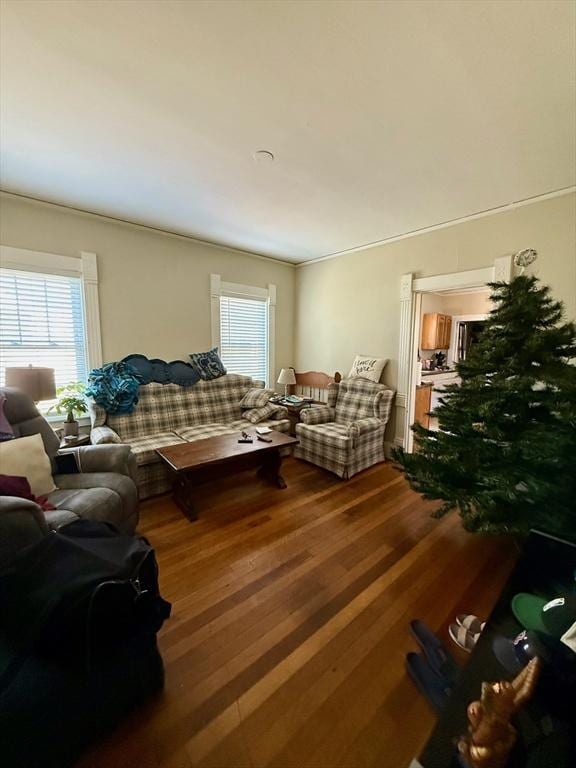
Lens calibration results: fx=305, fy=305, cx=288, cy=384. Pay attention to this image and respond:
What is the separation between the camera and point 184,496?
8.14 ft

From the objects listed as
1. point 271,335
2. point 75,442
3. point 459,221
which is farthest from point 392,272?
point 75,442

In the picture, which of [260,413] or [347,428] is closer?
[347,428]

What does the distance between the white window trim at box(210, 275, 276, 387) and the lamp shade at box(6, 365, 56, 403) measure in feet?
6.44

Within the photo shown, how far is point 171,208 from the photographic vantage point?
296 cm

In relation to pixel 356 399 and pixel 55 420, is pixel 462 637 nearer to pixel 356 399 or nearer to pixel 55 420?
pixel 356 399

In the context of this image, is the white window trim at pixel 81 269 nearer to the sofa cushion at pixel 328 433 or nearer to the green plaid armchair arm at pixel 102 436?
the green plaid armchair arm at pixel 102 436

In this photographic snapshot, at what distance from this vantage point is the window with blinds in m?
4.29

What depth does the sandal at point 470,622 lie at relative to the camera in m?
1.45

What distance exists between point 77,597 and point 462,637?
1.64m

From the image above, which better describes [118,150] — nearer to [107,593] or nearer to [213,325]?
[213,325]

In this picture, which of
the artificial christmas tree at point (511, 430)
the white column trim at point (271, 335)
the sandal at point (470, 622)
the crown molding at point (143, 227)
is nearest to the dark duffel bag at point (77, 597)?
the artificial christmas tree at point (511, 430)

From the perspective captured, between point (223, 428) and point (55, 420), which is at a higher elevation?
point (55, 420)

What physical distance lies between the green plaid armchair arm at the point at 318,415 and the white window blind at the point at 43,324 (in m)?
2.46

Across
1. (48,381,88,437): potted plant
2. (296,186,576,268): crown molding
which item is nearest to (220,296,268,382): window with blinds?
(296,186,576,268): crown molding
